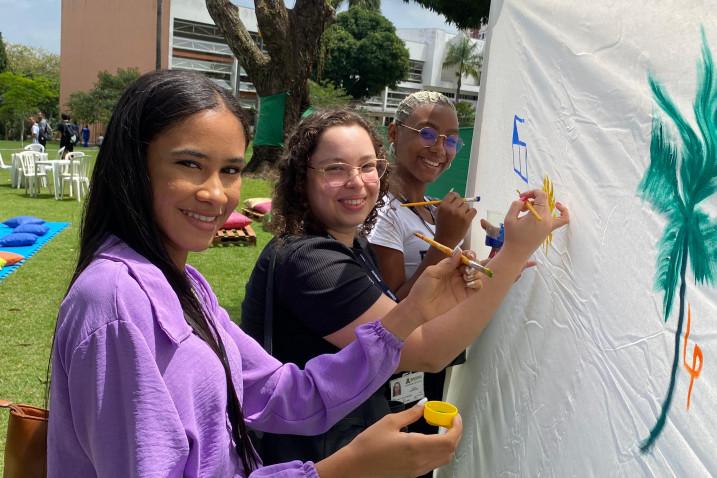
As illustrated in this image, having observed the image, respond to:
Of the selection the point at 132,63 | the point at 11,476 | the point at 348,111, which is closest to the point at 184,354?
the point at 11,476

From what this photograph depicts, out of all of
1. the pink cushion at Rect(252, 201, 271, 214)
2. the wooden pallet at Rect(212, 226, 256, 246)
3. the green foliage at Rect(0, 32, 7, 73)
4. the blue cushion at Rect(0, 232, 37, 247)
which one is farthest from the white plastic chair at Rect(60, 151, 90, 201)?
the green foliage at Rect(0, 32, 7, 73)

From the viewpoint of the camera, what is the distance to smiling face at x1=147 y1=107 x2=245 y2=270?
1.08 meters

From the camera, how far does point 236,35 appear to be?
12.8m

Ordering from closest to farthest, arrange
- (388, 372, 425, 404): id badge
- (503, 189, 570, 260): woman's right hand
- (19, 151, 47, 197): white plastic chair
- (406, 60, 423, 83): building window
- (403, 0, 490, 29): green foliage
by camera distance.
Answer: (503, 189, 570, 260): woman's right hand < (388, 372, 425, 404): id badge < (403, 0, 490, 29): green foliage < (19, 151, 47, 197): white plastic chair < (406, 60, 423, 83): building window

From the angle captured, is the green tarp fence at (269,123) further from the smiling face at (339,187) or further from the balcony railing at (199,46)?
the balcony railing at (199,46)

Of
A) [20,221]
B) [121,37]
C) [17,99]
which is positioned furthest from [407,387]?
[121,37]

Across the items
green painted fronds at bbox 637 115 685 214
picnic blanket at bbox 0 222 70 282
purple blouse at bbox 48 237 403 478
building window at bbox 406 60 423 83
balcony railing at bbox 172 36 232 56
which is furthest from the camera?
building window at bbox 406 60 423 83

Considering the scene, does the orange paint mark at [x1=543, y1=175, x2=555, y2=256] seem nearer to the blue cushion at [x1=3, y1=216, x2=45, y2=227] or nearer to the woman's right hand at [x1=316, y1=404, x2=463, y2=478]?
the woman's right hand at [x1=316, y1=404, x2=463, y2=478]

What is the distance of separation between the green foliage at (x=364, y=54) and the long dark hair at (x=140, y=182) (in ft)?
135

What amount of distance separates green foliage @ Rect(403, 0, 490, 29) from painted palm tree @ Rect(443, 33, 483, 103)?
2065 inches

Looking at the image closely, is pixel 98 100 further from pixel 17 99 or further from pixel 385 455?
pixel 385 455

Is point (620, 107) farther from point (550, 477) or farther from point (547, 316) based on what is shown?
point (550, 477)

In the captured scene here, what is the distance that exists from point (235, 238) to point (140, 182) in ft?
25.4

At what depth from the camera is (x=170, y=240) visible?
113cm
